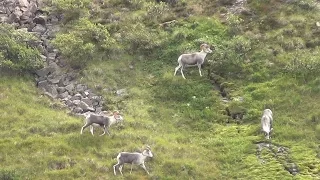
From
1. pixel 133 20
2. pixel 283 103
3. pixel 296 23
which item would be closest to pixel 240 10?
pixel 296 23

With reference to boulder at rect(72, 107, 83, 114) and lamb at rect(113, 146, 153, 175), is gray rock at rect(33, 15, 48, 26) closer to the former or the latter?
boulder at rect(72, 107, 83, 114)

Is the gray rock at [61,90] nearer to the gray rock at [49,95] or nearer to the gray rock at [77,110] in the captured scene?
the gray rock at [49,95]

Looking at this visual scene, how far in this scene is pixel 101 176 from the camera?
21.0m

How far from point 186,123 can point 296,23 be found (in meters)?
10.8

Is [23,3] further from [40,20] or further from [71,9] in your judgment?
[71,9]

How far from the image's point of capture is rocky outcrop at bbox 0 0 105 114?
2669cm

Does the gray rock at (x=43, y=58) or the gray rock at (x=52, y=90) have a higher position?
the gray rock at (x=43, y=58)

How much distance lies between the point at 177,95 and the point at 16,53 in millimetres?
9352

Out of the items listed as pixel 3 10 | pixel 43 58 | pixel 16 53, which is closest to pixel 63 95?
pixel 43 58

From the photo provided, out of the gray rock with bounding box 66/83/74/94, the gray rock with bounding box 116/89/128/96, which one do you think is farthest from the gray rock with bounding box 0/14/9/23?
the gray rock with bounding box 116/89/128/96

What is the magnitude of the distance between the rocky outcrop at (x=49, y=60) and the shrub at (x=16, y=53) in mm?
686

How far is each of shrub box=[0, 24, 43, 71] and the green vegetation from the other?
730 millimetres

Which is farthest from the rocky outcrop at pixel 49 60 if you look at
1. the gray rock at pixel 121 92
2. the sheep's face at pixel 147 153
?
the sheep's face at pixel 147 153

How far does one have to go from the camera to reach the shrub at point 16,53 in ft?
91.2
